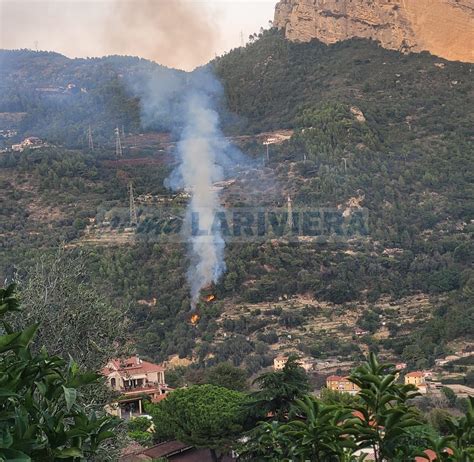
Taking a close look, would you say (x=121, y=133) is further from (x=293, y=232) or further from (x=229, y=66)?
(x=293, y=232)

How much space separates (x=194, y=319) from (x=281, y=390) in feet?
→ 73.6

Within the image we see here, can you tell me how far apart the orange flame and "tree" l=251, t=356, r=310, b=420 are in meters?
21.6

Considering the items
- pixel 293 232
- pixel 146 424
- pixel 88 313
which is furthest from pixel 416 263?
pixel 88 313

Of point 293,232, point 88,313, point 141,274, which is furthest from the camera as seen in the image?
point 293,232

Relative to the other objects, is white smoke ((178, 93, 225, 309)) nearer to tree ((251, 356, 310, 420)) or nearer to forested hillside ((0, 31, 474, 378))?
forested hillside ((0, 31, 474, 378))

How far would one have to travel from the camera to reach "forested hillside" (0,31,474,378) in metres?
33.9

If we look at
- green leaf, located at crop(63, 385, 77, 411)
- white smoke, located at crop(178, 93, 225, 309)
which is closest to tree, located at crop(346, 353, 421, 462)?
green leaf, located at crop(63, 385, 77, 411)

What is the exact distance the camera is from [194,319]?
36000 millimetres

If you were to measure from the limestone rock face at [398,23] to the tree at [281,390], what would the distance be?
5267 cm

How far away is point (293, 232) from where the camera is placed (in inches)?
1666

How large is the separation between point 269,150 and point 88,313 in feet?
141

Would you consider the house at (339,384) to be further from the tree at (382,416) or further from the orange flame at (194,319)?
the tree at (382,416)

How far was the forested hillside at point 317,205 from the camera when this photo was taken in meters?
33.9

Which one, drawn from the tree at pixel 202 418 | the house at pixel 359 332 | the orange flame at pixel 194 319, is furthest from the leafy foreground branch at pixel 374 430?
the orange flame at pixel 194 319
